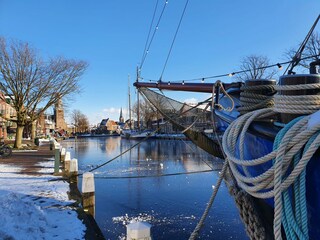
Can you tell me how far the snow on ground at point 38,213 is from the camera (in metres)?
5.07

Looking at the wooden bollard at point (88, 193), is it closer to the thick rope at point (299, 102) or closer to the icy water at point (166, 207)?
the icy water at point (166, 207)

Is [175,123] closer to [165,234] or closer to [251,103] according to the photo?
[165,234]

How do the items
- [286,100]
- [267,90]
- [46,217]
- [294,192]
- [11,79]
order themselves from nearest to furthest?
[294,192], [286,100], [267,90], [46,217], [11,79]

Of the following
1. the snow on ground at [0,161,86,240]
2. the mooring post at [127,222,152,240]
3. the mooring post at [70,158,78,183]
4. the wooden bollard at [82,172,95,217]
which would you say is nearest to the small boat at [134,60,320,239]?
the mooring post at [127,222,152,240]

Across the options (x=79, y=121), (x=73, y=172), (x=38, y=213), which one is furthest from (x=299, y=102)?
(x=79, y=121)

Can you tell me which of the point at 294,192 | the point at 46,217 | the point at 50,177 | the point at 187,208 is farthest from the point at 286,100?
the point at 50,177

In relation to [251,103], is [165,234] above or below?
below

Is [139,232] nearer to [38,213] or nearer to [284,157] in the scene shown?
[284,157]

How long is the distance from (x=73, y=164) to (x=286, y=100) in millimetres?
8817

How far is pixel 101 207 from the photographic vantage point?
862 cm

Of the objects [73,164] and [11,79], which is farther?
[11,79]

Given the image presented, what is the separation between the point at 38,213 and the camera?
602cm

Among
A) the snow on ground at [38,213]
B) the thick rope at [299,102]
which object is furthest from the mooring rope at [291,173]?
the snow on ground at [38,213]

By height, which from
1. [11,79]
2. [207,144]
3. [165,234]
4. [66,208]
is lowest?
[165,234]
